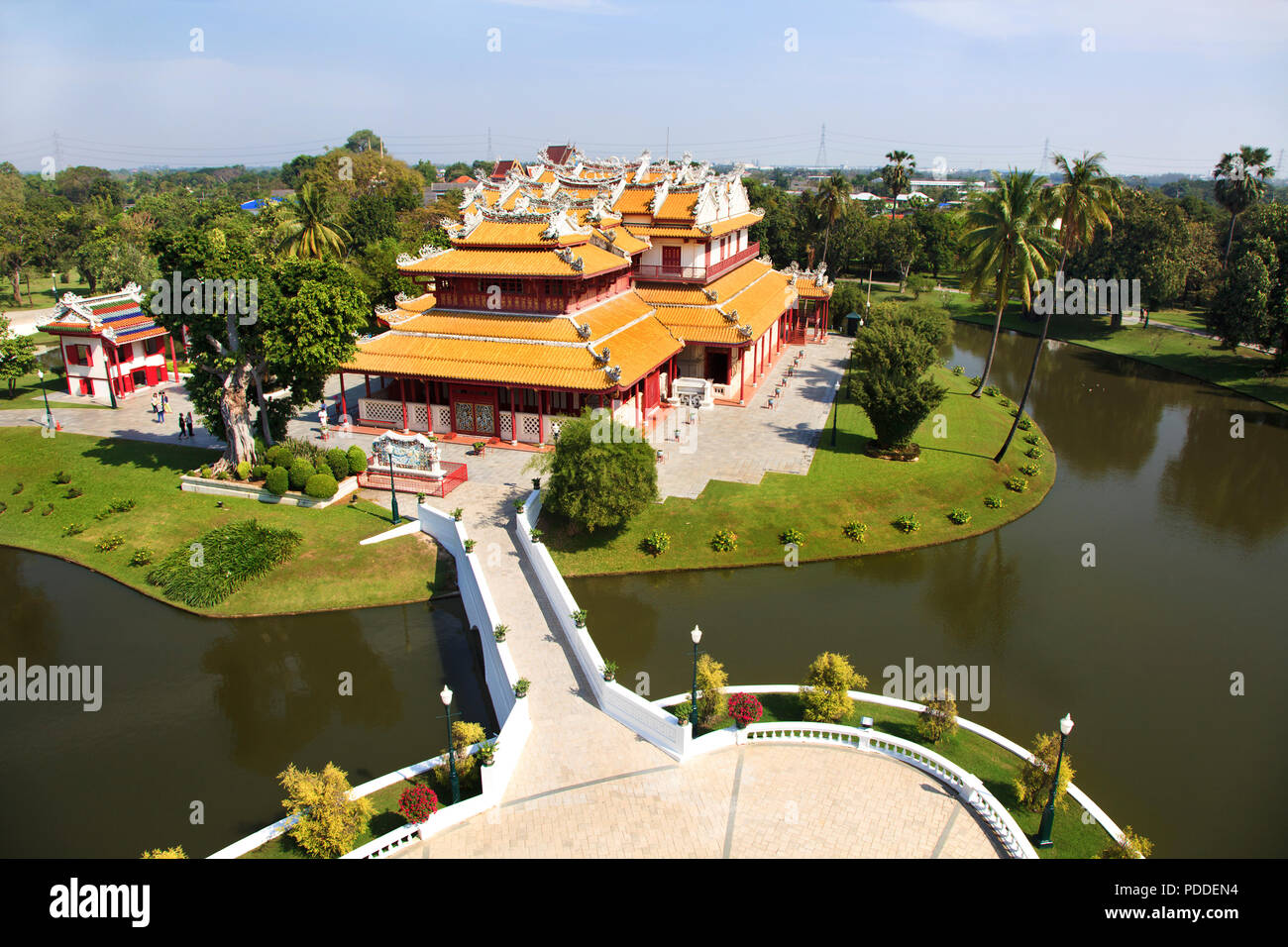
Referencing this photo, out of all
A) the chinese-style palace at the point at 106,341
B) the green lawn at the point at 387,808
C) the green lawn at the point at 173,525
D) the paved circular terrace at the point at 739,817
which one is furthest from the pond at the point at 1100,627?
the chinese-style palace at the point at 106,341

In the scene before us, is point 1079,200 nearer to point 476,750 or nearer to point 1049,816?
point 1049,816

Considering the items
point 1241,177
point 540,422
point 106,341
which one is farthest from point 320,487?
point 1241,177

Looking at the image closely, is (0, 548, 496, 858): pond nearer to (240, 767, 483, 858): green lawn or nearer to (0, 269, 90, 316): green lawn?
(240, 767, 483, 858): green lawn

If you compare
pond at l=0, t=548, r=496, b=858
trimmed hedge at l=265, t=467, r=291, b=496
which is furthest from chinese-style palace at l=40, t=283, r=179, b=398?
pond at l=0, t=548, r=496, b=858

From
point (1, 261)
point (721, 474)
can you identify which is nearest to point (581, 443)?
point (721, 474)

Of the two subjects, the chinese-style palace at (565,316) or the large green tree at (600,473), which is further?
the chinese-style palace at (565,316)

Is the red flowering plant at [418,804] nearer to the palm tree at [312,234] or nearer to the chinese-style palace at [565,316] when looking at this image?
the chinese-style palace at [565,316]

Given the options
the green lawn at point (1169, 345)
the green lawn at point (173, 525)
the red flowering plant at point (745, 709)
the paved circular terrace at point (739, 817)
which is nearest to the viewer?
the paved circular terrace at point (739, 817)
